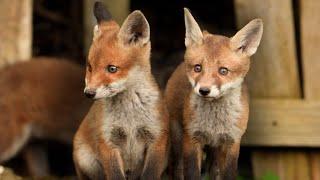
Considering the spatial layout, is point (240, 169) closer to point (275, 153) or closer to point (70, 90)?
point (275, 153)

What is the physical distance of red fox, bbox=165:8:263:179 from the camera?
6.23 metres

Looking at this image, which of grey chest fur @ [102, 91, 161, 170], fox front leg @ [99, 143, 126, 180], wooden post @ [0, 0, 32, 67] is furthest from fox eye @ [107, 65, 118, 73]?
wooden post @ [0, 0, 32, 67]

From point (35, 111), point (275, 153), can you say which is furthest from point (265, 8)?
point (35, 111)

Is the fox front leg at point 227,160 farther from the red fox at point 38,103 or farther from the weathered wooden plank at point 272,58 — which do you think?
the red fox at point 38,103

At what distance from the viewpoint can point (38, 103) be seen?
922cm

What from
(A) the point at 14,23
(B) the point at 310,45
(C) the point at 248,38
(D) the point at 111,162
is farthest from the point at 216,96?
(A) the point at 14,23

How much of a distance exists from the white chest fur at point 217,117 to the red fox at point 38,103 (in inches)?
118

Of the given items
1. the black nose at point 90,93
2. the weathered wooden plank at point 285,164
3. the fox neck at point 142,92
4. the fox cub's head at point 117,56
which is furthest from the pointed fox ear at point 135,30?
the weathered wooden plank at point 285,164

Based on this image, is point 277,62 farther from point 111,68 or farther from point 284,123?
point 111,68

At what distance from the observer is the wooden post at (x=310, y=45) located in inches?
319

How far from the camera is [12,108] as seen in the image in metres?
9.09

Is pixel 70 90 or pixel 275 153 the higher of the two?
pixel 70 90

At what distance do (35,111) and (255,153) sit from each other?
2539 millimetres

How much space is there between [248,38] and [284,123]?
200cm
